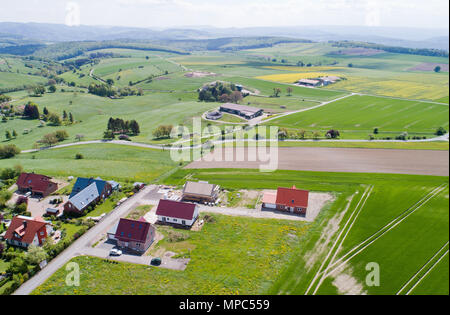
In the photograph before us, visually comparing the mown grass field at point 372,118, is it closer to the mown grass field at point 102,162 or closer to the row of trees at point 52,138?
the mown grass field at point 102,162

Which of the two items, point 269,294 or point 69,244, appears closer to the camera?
point 269,294

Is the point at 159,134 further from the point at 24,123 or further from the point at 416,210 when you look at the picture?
the point at 416,210

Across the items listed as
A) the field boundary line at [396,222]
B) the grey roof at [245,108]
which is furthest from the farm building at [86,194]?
the grey roof at [245,108]

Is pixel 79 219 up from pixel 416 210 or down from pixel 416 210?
A: down

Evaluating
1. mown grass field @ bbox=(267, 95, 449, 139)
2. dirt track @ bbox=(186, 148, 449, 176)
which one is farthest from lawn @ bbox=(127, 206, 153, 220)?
mown grass field @ bbox=(267, 95, 449, 139)

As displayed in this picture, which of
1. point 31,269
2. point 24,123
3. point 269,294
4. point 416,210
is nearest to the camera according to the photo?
point 269,294

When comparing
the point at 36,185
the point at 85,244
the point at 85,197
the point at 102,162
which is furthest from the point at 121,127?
the point at 85,244
